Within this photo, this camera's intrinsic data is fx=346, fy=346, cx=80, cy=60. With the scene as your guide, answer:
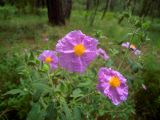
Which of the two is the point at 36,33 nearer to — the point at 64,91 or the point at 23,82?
the point at 23,82

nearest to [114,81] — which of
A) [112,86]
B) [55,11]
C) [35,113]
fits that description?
[112,86]

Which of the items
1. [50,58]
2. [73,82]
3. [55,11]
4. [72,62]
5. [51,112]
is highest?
[72,62]

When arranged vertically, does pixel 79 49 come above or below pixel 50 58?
above

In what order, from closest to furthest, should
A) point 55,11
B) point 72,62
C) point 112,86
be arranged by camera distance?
point 72,62
point 112,86
point 55,11

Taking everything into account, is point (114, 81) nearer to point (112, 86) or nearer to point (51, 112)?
point (112, 86)

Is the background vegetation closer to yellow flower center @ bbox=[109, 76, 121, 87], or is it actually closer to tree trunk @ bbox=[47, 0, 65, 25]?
yellow flower center @ bbox=[109, 76, 121, 87]

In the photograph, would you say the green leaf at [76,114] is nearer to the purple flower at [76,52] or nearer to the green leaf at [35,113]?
the green leaf at [35,113]

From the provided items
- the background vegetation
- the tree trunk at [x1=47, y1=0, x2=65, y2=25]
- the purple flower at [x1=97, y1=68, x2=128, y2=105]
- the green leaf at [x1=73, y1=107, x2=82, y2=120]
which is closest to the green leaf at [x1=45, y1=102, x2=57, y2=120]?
the background vegetation
